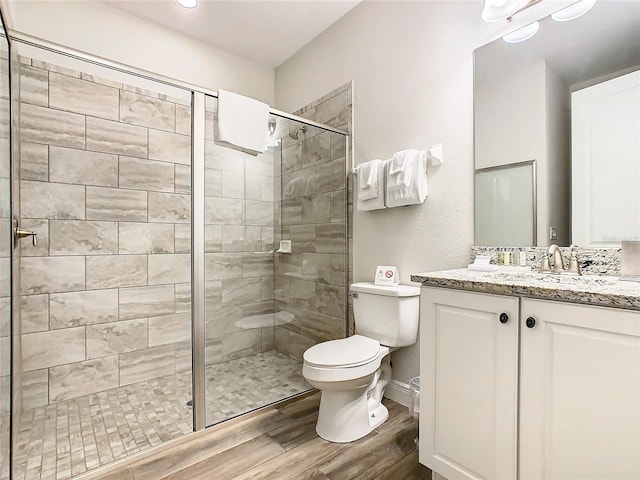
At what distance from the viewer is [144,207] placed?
95.2 inches

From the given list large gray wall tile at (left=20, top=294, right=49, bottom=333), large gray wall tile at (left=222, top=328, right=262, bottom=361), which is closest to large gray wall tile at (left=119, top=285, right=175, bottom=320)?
large gray wall tile at (left=20, top=294, right=49, bottom=333)

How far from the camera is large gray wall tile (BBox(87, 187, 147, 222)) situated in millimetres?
2230

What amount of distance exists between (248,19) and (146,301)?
86.4 inches

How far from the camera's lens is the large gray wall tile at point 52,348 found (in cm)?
201

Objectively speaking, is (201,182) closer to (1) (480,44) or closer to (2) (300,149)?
(2) (300,149)

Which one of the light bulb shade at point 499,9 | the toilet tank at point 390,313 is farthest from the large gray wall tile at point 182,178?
the light bulb shade at point 499,9

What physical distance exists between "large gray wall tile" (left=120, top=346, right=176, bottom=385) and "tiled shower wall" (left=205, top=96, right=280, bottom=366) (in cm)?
72

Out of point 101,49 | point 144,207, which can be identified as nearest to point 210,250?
point 144,207

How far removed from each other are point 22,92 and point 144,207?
3.04ft

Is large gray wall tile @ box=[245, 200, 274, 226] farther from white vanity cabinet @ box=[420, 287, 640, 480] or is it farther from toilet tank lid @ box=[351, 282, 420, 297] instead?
white vanity cabinet @ box=[420, 287, 640, 480]

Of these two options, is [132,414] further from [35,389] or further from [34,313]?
[34,313]

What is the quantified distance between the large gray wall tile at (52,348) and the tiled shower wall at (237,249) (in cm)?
102

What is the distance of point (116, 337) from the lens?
2.31 meters

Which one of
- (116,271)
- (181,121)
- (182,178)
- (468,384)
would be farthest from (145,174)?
(468,384)
